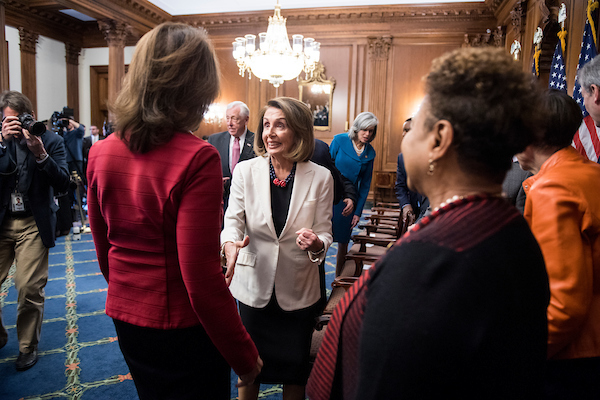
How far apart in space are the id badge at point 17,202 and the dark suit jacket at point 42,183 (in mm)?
28

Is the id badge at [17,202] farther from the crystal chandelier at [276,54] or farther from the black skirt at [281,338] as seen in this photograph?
the crystal chandelier at [276,54]

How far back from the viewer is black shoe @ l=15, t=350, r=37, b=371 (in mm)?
2725

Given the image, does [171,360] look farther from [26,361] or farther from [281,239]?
[26,361]

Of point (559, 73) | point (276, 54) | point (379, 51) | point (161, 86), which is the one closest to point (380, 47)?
point (379, 51)

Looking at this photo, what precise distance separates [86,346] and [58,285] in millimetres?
1683

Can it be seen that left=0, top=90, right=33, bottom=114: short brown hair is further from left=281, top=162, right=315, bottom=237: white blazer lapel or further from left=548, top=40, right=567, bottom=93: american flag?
left=548, top=40, right=567, bottom=93: american flag

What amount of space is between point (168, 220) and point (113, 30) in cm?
947

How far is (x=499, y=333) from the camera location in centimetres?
74

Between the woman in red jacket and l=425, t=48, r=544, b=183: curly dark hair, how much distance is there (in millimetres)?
654

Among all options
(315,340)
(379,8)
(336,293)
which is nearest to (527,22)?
(379,8)

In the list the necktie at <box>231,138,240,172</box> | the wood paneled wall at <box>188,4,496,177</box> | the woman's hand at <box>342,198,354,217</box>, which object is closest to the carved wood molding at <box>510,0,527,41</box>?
the wood paneled wall at <box>188,4,496,177</box>

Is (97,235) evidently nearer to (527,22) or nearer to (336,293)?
(336,293)

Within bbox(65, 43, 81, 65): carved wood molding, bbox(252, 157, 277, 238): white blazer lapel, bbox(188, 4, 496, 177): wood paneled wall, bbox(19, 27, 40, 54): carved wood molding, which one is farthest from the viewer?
bbox(65, 43, 81, 65): carved wood molding

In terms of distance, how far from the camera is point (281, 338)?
77.5 inches
